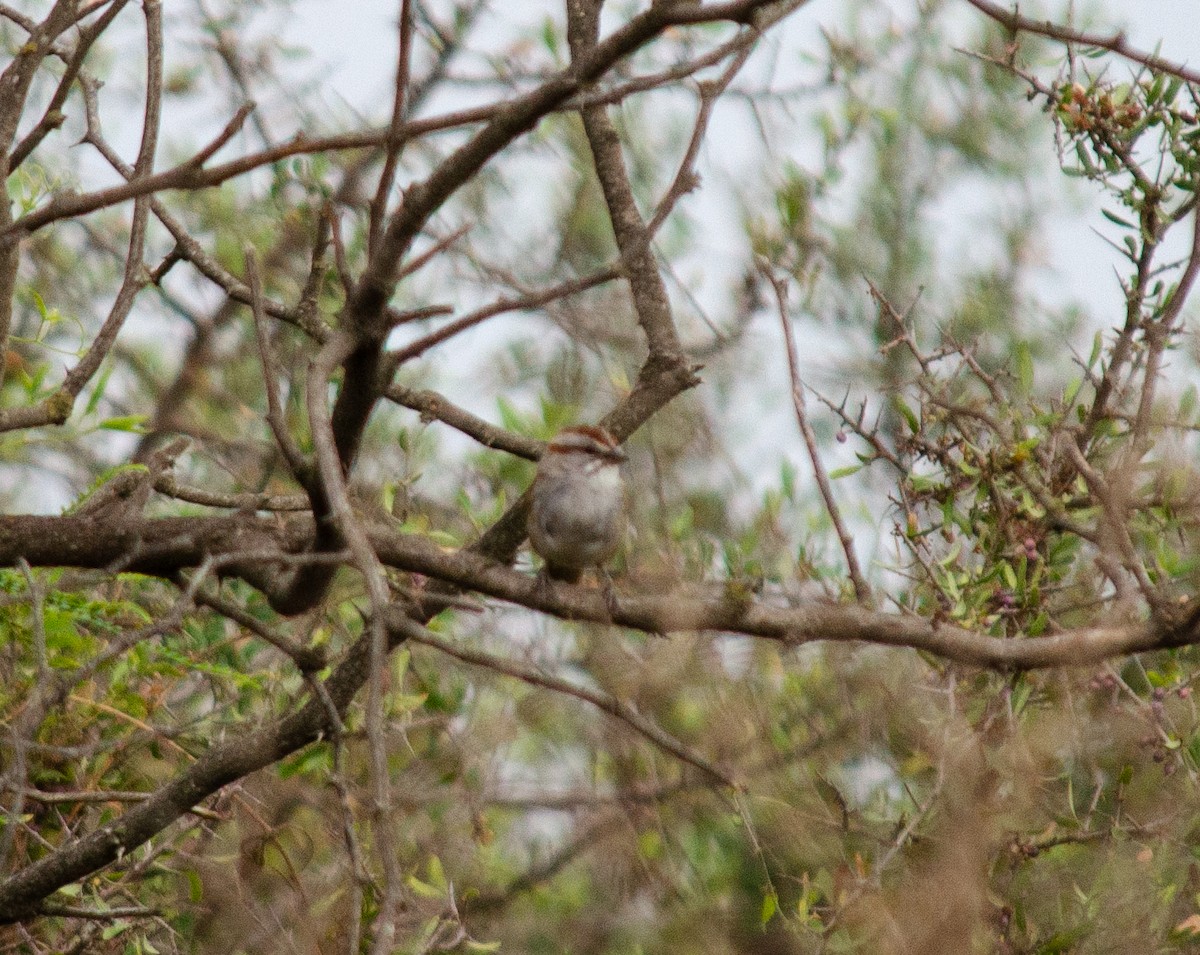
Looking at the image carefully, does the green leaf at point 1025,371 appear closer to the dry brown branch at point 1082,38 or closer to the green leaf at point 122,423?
the dry brown branch at point 1082,38

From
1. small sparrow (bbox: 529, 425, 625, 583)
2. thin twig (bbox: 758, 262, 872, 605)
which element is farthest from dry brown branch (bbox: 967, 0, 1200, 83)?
small sparrow (bbox: 529, 425, 625, 583)

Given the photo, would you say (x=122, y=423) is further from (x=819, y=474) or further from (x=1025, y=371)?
(x=1025, y=371)

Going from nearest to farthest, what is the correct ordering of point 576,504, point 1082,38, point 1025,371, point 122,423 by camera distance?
1. point 1082,38
2. point 122,423
3. point 1025,371
4. point 576,504

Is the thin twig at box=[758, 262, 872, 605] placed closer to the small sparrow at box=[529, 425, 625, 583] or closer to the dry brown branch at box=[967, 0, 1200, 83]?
the dry brown branch at box=[967, 0, 1200, 83]

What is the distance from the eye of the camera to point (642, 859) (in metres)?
4.10

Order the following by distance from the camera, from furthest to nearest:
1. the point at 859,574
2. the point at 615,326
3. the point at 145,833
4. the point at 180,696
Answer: the point at 615,326
the point at 180,696
the point at 145,833
the point at 859,574

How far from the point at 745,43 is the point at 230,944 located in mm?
3275

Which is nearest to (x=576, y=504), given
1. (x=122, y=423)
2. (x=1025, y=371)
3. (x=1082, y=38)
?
(x=1025, y=371)

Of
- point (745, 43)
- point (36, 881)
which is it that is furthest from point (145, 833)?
point (745, 43)

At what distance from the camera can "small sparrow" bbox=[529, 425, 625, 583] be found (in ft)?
15.6

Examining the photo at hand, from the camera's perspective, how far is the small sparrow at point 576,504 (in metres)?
4.75

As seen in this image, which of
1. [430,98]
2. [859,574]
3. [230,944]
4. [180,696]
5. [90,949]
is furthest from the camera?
[430,98]

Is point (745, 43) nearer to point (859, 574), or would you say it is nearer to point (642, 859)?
point (859, 574)

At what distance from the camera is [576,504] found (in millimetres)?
4848
